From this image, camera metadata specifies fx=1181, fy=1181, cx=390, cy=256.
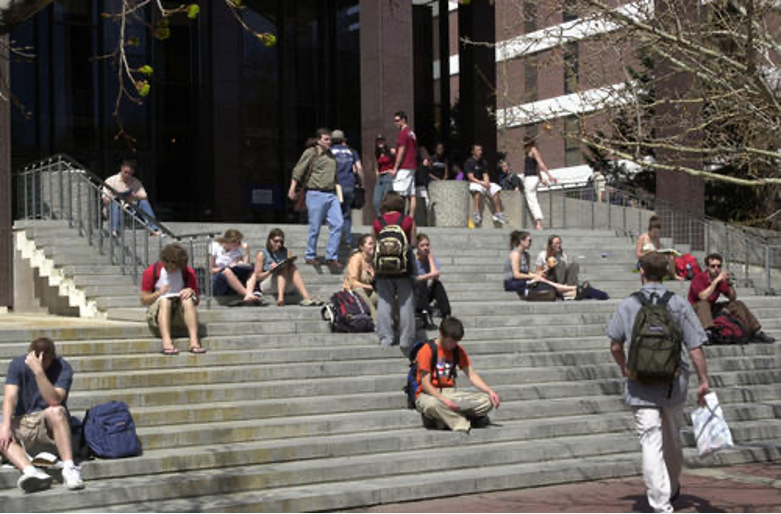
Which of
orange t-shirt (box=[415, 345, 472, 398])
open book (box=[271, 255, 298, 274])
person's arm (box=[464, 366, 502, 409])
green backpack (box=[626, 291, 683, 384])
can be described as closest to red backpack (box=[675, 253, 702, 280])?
open book (box=[271, 255, 298, 274])

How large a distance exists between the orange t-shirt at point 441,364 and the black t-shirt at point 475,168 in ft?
40.0

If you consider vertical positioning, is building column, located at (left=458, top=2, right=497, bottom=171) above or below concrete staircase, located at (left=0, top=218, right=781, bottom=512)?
above

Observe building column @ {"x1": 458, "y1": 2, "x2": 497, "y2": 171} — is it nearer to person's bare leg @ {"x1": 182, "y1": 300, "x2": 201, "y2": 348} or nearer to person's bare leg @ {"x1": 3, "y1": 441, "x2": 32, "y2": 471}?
person's bare leg @ {"x1": 182, "y1": 300, "x2": 201, "y2": 348}

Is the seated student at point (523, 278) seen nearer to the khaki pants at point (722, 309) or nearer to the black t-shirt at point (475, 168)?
the khaki pants at point (722, 309)

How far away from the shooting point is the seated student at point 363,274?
13969 millimetres

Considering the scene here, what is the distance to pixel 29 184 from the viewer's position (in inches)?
703

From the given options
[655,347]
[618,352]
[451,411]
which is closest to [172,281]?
Result: [451,411]

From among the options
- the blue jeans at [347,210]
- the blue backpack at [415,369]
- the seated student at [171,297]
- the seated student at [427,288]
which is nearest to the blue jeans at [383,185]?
the blue jeans at [347,210]

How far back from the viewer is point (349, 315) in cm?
1331

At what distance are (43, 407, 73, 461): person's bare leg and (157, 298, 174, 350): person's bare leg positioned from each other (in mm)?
2720

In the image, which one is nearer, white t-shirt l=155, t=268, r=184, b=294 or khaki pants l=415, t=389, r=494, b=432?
khaki pants l=415, t=389, r=494, b=432

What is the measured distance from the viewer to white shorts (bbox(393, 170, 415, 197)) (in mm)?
19875

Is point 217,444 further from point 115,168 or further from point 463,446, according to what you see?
point 115,168

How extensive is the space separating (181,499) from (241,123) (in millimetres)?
20967
